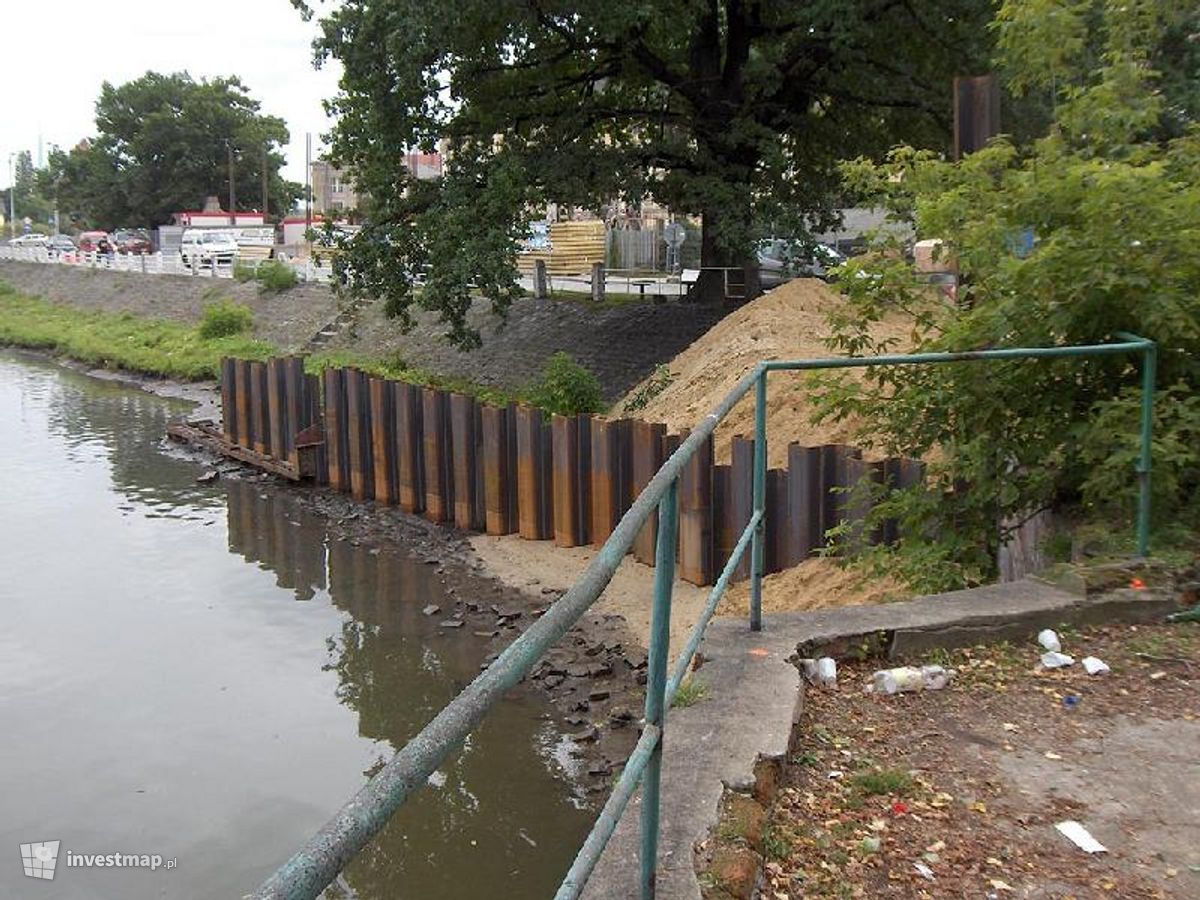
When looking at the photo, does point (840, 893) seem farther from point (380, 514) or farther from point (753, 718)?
point (380, 514)

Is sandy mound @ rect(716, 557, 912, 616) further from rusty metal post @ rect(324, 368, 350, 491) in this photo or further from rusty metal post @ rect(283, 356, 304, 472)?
rusty metal post @ rect(283, 356, 304, 472)

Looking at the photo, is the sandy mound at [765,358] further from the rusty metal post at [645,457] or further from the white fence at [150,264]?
the white fence at [150,264]

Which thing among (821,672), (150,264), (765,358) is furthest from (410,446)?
(150,264)

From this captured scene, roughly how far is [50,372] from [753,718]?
33.7 metres

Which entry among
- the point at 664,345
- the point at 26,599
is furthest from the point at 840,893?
the point at 664,345

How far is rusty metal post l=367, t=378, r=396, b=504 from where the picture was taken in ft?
51.3

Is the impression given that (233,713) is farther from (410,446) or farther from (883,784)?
(883,784)

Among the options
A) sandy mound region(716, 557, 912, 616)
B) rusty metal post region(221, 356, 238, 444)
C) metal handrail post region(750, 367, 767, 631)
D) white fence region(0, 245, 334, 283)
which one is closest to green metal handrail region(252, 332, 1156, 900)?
metal handrail post region(750, 367, 767, 631)

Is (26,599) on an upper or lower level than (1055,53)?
lower

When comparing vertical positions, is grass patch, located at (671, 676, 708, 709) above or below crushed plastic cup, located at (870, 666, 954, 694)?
above

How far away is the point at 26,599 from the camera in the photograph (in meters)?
12.0

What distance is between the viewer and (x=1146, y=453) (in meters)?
5.50

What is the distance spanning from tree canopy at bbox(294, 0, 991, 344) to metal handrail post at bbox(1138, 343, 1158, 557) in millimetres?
11251

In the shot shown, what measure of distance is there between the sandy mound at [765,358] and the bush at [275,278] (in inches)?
815
